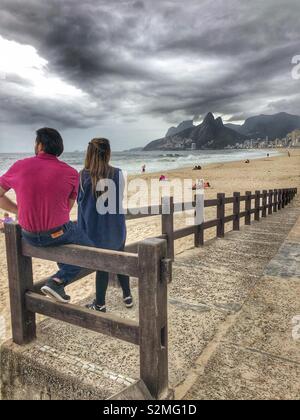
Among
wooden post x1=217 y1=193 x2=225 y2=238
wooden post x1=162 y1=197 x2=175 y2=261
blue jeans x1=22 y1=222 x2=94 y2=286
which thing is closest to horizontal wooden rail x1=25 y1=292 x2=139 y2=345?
blue jeans x1=22 y1=222 x2=94 y2=286

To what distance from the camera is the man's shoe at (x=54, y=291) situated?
2561mm

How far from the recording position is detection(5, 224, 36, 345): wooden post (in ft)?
8.65

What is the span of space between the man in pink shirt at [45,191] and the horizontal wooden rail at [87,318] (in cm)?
10

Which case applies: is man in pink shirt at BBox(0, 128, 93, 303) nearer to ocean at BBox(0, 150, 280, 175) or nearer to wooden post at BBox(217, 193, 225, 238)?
wooden post at BBox(217, 193, 225, 238)

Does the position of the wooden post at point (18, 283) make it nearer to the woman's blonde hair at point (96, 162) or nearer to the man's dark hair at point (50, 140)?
the man's dark hair at point (50, 140)

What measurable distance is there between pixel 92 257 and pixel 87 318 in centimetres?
49

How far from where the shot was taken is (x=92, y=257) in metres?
2.27

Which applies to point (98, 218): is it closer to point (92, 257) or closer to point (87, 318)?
point (92, 257)

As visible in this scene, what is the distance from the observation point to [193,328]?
3.09 metres

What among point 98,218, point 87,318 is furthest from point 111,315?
point 98,218

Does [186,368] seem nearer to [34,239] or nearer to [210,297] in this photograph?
[210,297]
